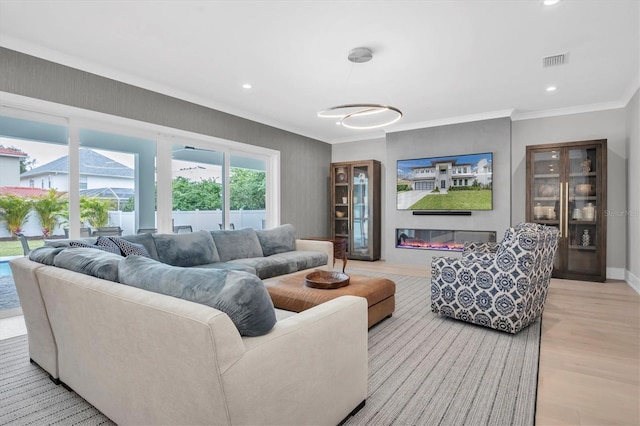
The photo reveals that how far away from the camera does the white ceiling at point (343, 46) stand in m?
2.66

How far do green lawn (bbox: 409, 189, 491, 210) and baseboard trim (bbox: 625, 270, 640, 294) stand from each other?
77.4 inches

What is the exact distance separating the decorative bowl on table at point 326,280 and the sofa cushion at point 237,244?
1.37 metres

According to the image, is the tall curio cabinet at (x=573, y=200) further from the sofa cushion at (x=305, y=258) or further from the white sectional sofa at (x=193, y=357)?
the white sectional sofa at (x=193, y=357)

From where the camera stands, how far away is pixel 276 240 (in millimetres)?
4801

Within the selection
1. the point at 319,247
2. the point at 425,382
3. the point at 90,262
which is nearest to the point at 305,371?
the point at 425,382

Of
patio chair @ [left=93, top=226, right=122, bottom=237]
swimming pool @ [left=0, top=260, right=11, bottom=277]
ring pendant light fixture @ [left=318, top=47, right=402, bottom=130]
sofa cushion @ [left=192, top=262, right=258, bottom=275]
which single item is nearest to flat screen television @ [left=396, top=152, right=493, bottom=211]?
ring pendant light fixture @ [left=318, top=47, right=402, bottom=130]

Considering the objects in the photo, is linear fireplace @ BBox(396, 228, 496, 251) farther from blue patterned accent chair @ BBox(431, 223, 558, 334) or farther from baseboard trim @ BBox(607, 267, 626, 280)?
blue patterned accent chair @ BBox(431, 223, 558, 334)

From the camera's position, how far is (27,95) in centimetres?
320

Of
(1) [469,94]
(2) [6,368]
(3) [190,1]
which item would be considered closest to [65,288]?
(2) [6,368]

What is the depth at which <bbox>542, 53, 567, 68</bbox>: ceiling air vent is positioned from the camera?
3.45 meters

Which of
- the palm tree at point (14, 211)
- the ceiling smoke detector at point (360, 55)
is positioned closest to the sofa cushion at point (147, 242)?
the palm tree at point (14, 211)

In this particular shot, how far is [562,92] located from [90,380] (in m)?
5.73

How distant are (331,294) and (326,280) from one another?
13.3 inches

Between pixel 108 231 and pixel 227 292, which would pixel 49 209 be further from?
pixel 227 292
